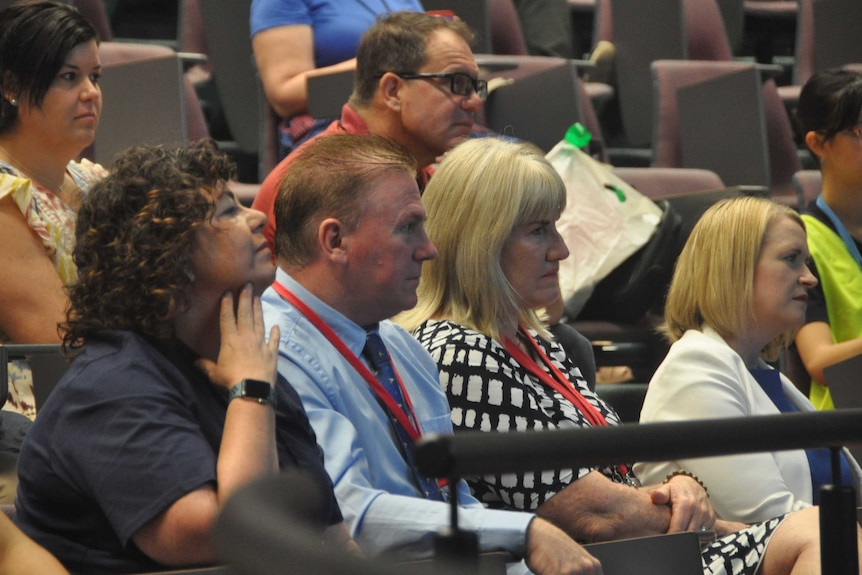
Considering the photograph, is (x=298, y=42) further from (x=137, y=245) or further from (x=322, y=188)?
(x=137, y=245)

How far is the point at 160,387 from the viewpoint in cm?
136

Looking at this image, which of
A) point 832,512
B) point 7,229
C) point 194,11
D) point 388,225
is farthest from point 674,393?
point 194,11

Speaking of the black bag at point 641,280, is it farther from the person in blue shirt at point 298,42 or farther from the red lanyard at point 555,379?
the red lanyard at point 555,379

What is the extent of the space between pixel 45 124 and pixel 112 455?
44.5 inches

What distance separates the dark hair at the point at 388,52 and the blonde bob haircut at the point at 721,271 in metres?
0.66

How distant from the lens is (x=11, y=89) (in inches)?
88.4

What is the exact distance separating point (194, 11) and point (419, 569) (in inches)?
137

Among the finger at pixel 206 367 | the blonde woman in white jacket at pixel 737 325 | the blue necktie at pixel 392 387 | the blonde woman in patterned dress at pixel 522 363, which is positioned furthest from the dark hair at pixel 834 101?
the finger at pixel 206 367

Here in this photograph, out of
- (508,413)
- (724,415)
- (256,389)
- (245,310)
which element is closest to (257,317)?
(245,310)

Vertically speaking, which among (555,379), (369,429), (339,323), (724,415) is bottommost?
(724,415)

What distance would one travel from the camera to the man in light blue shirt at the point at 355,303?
1.63m

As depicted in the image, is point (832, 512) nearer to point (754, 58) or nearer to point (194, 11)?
point (194, 11)

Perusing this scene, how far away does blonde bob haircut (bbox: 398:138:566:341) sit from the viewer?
1.94 metres

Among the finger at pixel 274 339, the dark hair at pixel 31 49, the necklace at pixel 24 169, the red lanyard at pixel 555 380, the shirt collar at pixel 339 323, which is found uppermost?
the dark hair at pixel 31 49
